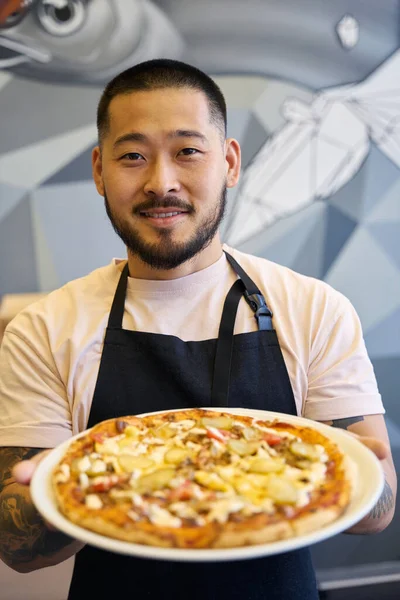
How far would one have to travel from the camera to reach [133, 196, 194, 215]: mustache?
164 centimetres

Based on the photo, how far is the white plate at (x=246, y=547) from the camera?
94 cm

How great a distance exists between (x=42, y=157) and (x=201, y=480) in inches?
85.6

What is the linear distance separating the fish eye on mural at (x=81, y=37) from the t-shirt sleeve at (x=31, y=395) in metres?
1.64

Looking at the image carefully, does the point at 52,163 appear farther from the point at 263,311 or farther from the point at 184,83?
the point at 263,311

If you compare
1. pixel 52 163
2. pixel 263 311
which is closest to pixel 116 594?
pixel 263 311

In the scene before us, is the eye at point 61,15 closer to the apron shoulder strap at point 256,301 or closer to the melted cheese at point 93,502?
the apron shoulder strap at point 256,301

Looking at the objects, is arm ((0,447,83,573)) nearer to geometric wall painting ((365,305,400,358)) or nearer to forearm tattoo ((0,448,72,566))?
forearm tattoo ((0,448,72,566))

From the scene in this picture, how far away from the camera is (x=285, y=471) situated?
3.93 feet

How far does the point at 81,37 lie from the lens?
289 centimetres

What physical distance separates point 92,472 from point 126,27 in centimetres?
239

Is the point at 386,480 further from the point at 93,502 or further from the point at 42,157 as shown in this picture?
the point at 42,157

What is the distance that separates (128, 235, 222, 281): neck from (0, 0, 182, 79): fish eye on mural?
1.48 m

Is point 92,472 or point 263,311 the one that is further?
point 263,311

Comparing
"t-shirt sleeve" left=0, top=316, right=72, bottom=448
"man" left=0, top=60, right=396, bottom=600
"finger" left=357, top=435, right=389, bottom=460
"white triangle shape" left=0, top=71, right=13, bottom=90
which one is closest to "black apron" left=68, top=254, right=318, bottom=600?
"man" left=0, top=60, right=396, bottom=600
